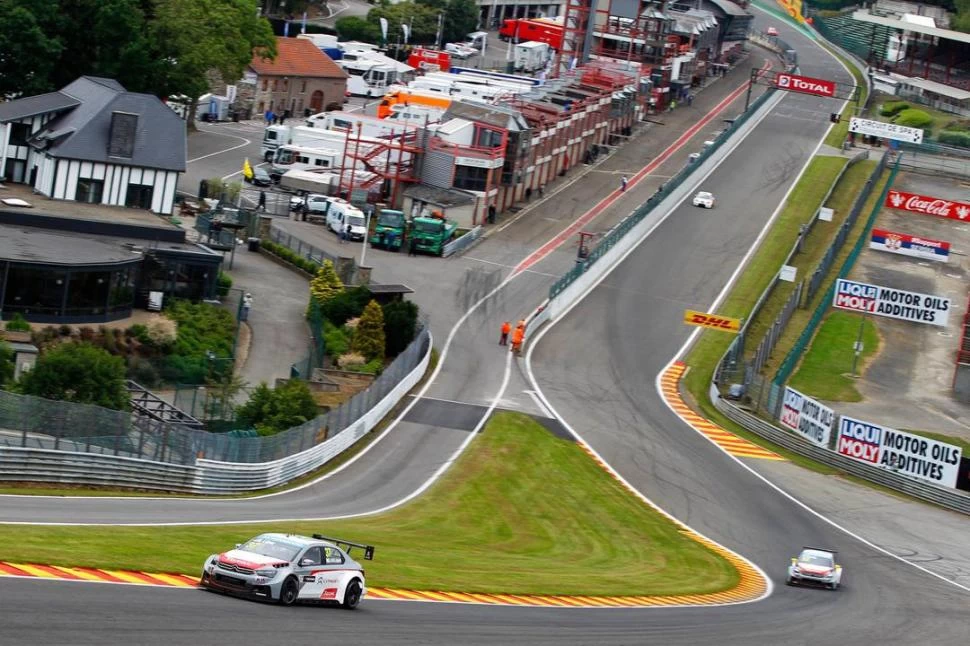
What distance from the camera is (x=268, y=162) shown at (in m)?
107

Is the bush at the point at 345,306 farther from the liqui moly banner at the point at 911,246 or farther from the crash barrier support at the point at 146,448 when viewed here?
the liqui moly banner at the point at 911,246

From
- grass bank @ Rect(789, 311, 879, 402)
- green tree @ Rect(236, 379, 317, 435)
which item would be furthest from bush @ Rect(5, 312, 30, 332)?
grass bank @ Rect(789, 311, 879, 402)

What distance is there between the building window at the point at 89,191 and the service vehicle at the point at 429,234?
19013 millimetres

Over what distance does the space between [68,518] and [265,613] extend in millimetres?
8241

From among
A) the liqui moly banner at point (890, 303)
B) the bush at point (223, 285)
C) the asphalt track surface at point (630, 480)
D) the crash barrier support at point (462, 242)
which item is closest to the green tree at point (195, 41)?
the crash barrier support at point (462, 242)

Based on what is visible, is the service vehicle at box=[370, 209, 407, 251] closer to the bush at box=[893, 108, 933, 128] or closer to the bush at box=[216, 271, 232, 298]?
the bush at box=[216, 271, 232, 298]

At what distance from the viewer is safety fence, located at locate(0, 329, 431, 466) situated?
3900 centimetres

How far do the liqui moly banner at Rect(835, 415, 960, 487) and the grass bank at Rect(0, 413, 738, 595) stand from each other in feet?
38.8

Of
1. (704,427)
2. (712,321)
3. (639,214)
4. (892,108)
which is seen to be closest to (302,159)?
(639,214)

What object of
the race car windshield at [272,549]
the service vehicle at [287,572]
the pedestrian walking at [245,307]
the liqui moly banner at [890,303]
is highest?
the liqui moly banner at [890,303]

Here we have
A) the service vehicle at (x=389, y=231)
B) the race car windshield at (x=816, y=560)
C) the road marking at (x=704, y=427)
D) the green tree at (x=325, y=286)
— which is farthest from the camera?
the service vehicle at (x=389, y=231)

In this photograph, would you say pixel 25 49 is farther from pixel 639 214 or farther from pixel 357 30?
pixel 357 30

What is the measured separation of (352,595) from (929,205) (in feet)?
295

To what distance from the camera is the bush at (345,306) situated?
71.6m
